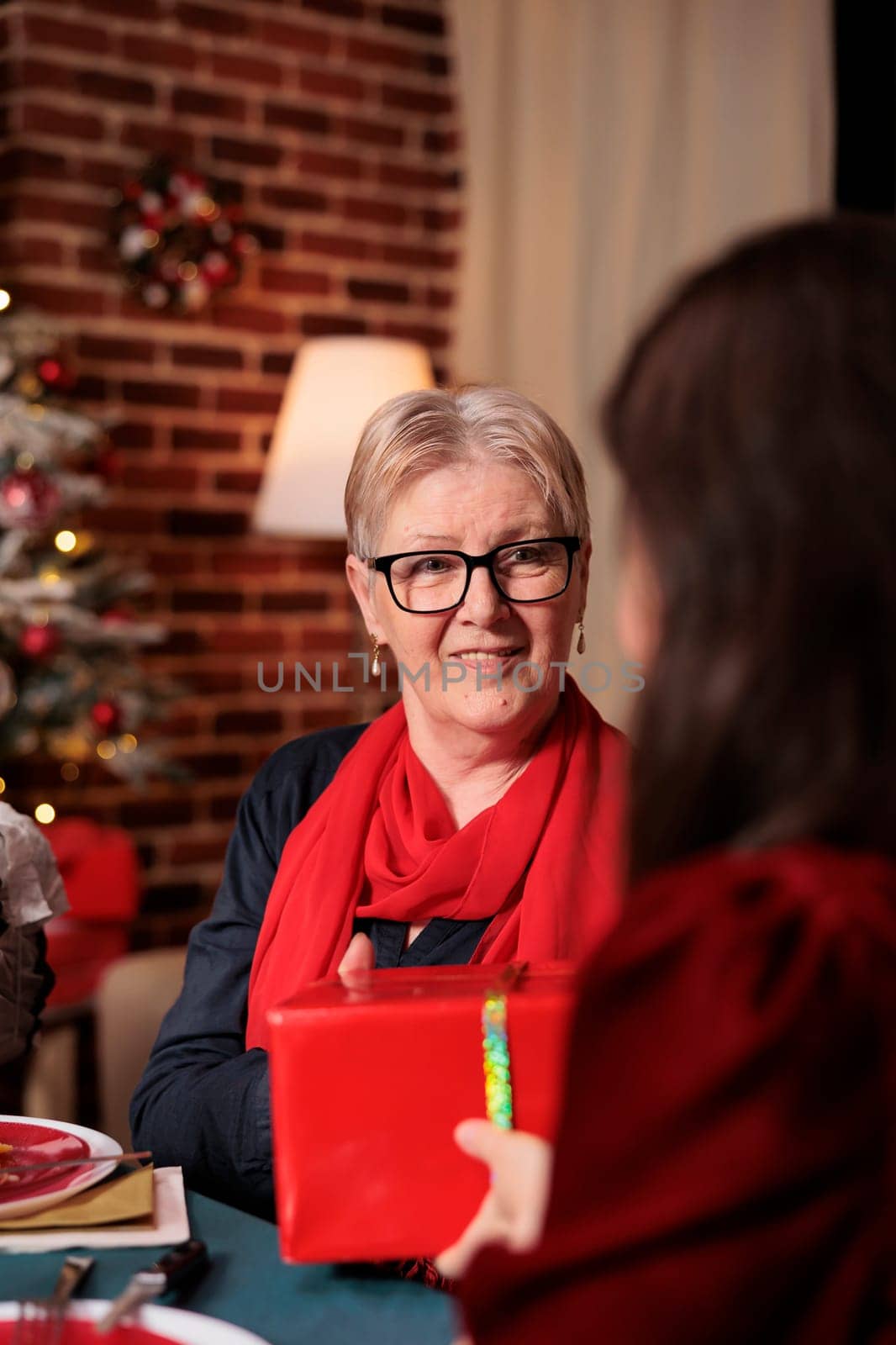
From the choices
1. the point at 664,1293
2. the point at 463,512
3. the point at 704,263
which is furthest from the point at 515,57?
the point at 664,1293

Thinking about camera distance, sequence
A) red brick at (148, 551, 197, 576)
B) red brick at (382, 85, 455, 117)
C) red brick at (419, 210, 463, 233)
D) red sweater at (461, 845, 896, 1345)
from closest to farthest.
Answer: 1. red sweater at (461, 845, 896, 1345)
2. red brick at (148, 551, 197, 576)
3. red brick at (382, 85, 455, 117)
4. red brick at (419, 210, 463, 233)

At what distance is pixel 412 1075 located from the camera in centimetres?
90

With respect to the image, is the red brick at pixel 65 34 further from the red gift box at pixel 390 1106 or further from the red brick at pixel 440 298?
the red gift box at pixel 390 1106

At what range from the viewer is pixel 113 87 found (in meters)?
3.42

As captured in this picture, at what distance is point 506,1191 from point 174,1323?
0.74ft

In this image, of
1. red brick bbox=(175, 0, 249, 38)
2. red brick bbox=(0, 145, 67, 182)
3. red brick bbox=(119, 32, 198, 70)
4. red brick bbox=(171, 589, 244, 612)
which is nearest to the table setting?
red brick bbox=(171, 589, 244, 612)

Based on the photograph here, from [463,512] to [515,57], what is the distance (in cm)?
272

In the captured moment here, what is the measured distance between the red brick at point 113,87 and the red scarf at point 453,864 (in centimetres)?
242

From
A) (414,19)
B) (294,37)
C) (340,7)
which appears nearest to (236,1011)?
(294,37)

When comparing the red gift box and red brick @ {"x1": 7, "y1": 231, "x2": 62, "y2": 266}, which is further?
red brick @ {"x1": 7, "y1": 231, "x2": 62, "y2": 266}

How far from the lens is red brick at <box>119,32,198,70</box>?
3434mm

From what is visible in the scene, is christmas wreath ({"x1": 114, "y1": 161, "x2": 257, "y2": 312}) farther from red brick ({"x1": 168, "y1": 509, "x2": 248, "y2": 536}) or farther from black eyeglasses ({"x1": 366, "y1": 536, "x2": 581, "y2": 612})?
black eyeglasses ({"x1": 366, "y1": 536, "x2": 581, "y2": 612})

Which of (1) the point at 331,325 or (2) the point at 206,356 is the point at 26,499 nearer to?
(2) the point at 206,356

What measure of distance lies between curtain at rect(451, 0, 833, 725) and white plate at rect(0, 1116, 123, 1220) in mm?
2512
